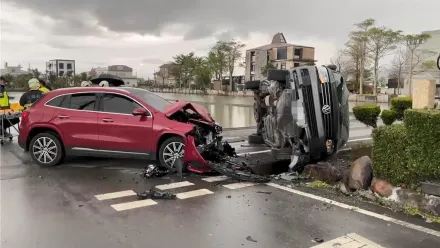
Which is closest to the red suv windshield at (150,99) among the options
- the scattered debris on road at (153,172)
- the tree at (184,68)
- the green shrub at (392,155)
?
the scattered debris on road at (153,172)

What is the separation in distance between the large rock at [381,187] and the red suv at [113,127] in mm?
2878

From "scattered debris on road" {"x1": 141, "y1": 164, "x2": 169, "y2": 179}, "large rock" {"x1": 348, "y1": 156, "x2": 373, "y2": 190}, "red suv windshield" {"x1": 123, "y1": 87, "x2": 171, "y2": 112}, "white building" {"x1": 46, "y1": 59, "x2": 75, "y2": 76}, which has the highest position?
"white building" {"x1": 46, "y1": 59, "x2": 75, "y2": 76}

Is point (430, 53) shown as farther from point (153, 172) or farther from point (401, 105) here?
point (153, 172)

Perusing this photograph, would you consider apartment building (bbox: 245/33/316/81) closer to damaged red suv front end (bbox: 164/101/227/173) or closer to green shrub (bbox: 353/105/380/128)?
green shrub (bbox: 353/105/380/128)

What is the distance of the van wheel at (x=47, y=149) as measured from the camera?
291 inches

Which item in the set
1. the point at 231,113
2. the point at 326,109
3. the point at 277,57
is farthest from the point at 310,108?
the point at 277,57

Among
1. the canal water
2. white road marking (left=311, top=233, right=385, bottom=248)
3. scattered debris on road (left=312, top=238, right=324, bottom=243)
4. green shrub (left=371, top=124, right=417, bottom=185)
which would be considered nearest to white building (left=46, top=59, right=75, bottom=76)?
the canal water

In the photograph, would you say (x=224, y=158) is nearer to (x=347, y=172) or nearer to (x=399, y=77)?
(x=347, y=172)

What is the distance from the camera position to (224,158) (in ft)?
24.8

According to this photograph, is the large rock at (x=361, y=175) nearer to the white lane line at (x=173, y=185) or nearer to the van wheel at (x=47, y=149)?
the white lane line at (x=173, y=185)

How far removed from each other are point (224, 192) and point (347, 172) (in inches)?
88.3

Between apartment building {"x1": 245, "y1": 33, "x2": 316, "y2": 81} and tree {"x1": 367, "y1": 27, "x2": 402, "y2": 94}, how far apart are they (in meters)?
12.9

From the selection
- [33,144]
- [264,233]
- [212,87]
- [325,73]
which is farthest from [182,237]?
[212,87]

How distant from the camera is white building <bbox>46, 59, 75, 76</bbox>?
51469 millimetres
